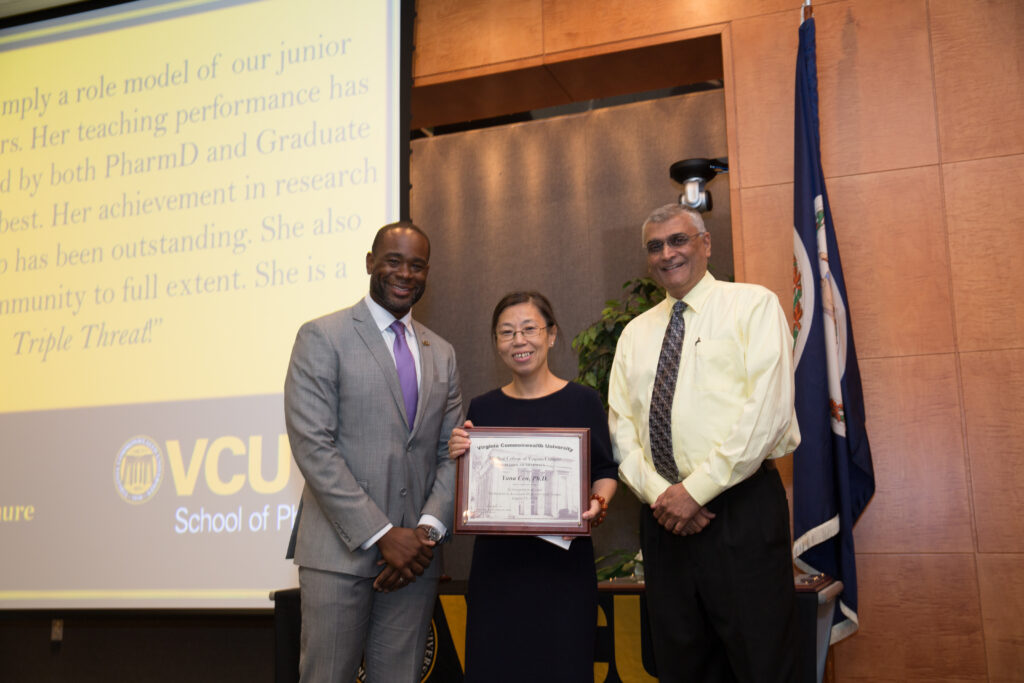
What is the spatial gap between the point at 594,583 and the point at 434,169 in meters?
3.78

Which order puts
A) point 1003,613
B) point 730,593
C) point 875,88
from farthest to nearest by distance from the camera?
point 875,88 → point 1003,613 → point 730,593

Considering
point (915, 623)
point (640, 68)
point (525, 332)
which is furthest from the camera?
point (640, 68)

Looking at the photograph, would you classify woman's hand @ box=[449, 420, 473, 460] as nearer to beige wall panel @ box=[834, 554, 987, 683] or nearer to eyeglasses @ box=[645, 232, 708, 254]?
eyeglasses @ box=[645, 232, 708, 254]

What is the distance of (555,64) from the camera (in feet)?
14.2

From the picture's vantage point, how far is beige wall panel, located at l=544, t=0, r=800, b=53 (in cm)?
391

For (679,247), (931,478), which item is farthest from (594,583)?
(931,478)

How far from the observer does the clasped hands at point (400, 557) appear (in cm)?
225

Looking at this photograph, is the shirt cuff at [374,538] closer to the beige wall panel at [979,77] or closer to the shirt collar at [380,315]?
the shirt collar at [380,315]

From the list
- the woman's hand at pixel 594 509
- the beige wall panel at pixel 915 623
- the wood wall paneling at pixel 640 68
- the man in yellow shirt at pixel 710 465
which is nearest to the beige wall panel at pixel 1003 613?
the beige wall panel at pixel 915 623

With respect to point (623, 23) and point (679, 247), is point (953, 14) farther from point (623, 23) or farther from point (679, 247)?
point (679, 247)

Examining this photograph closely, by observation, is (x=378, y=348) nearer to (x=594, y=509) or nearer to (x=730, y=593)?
(x=594, y=509)

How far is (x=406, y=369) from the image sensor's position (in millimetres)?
2479

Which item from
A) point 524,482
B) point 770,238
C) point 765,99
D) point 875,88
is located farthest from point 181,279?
point 875,88

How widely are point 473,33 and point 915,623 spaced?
351 centimetres
